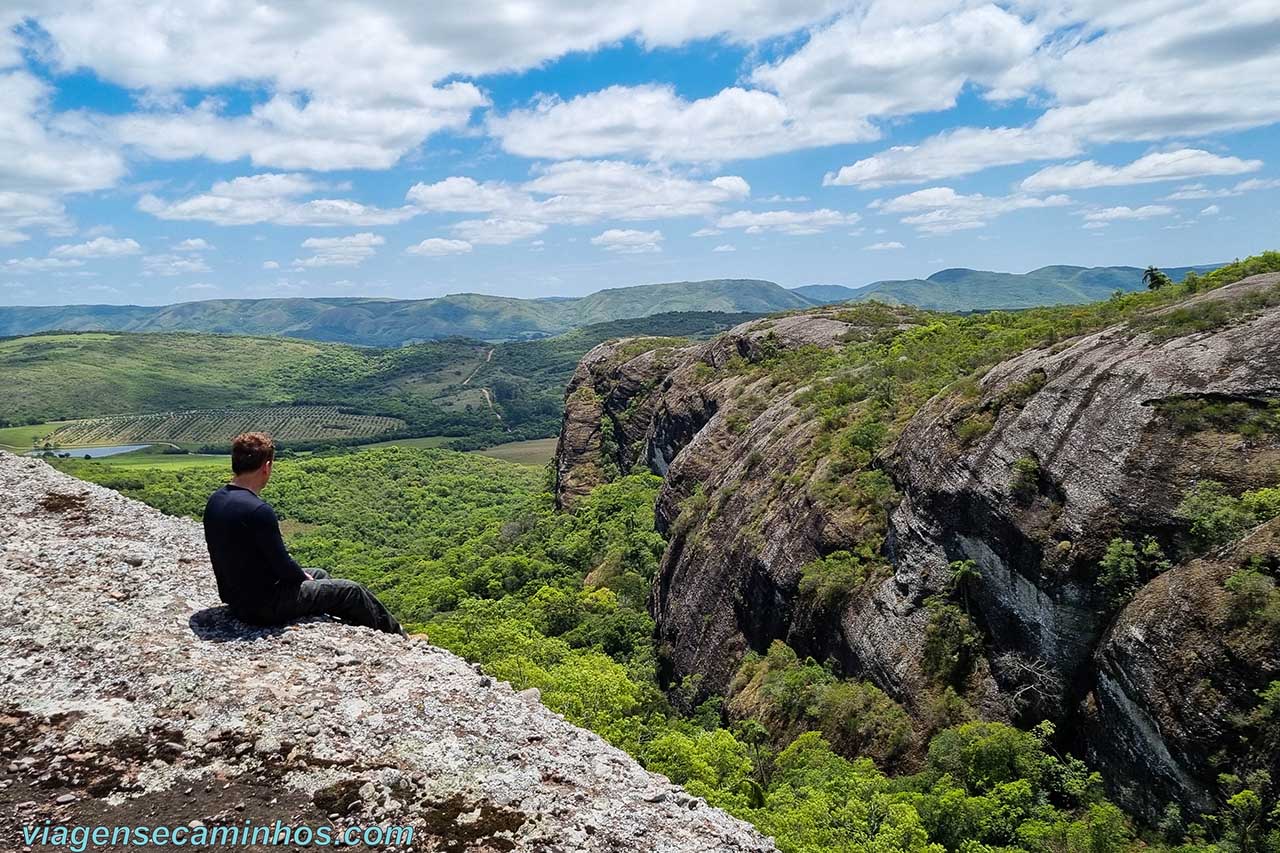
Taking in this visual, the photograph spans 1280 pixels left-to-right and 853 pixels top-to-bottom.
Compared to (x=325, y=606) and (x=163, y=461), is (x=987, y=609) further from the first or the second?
(x=163, y=461)

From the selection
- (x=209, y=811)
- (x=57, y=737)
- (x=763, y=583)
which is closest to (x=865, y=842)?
(x=209, y=811)

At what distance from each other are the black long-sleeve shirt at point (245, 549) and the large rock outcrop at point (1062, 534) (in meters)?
19.9

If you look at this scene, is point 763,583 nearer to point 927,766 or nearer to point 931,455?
point 931,455

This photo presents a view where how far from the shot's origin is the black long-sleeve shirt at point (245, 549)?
33.7ft

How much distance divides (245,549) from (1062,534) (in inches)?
882

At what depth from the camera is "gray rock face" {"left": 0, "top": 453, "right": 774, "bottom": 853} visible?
7.96 metres

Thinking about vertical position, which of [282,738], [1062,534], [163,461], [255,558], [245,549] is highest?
[245,549]

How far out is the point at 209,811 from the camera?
25.4ft

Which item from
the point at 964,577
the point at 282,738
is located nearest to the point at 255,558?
the point at 282,738

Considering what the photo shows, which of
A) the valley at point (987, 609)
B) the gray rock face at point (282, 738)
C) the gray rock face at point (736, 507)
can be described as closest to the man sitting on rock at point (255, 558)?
the gray rock face at point (282, 738)

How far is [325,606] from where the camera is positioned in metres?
11.7

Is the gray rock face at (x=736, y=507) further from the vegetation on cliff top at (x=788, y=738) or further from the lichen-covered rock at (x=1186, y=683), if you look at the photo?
the lichen-covered rock at (x=1186, y=683)

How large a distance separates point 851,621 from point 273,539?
24.1 meters

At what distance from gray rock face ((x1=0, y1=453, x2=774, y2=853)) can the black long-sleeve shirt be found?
645mm
